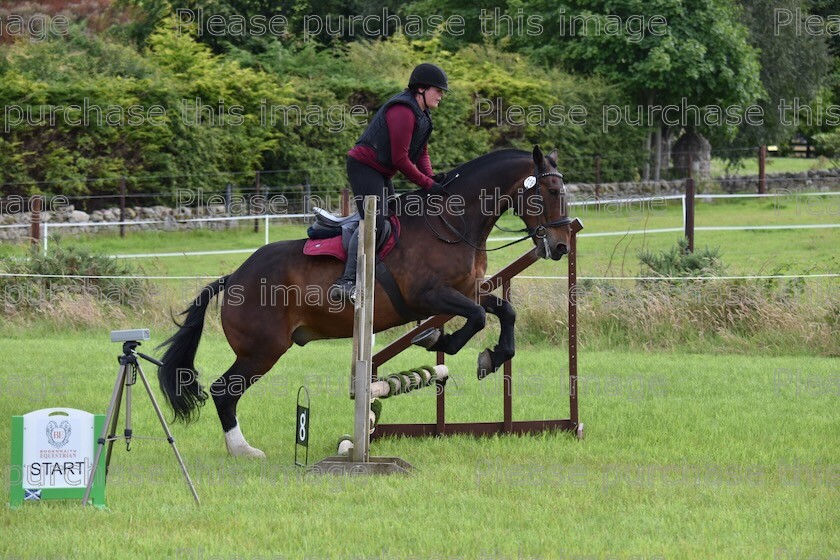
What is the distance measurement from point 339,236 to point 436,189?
772 millimetres

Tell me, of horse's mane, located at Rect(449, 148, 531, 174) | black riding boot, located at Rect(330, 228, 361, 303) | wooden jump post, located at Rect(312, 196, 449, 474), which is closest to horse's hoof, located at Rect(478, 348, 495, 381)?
wooden jump post, located at Rect(312, 196, 449, 474)

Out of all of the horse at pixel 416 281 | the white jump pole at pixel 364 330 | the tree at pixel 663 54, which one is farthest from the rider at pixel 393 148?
the tree at pixel 663 54

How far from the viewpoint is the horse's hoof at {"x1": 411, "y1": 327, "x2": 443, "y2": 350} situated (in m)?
8.03

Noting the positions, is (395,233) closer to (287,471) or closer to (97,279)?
(287,471)

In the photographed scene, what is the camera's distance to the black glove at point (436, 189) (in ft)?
26.5

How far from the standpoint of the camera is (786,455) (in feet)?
25.9

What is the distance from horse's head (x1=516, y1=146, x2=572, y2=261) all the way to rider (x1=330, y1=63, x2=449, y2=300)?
2.23 feet

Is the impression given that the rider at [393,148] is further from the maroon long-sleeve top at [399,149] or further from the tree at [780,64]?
the tree at [780,64]

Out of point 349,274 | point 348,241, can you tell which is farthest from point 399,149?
point 349,274

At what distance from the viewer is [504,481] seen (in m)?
7.03

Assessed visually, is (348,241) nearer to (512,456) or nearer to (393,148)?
(393,148)

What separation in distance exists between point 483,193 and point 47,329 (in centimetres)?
869

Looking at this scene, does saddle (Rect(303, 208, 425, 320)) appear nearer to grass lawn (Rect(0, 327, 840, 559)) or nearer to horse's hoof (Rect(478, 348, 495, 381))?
horse's hoof (Rect(478, 348, 495, 381))

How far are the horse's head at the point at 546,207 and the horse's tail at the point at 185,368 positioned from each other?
7.46 feet
